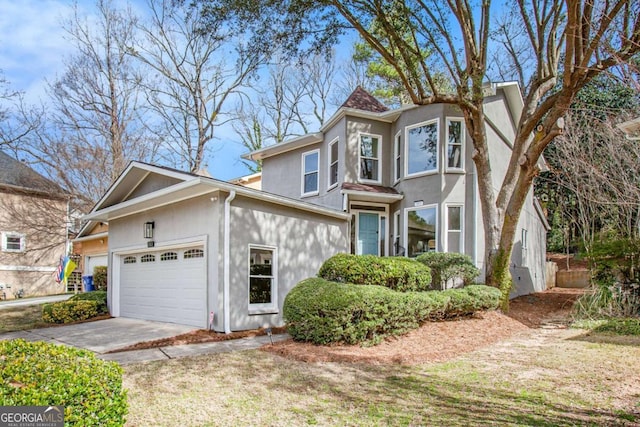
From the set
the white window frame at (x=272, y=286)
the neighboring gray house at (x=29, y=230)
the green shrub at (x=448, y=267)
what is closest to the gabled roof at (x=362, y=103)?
the green shrub at (x=448, y=267)

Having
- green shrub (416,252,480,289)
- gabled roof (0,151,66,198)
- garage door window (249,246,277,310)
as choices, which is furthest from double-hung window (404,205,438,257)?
gabled roof (0,151,66,198)

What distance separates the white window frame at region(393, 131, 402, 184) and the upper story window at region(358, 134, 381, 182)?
1.87 ft

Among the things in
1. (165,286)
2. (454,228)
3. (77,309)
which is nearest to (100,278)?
(77,309)

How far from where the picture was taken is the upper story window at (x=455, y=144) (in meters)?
13.5

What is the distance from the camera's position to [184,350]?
7.70m

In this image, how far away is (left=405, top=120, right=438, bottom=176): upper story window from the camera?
13.6 meters

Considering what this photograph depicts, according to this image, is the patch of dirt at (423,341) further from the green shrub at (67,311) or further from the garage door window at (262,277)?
the green shrub at (67,311)

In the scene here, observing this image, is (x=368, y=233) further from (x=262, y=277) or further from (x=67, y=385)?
(x=67, y=385)

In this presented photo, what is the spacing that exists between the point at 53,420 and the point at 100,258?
18.1 meters

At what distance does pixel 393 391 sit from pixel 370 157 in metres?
10.7

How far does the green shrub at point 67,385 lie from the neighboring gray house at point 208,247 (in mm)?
5371

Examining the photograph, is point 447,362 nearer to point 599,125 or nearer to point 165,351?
point 165,351

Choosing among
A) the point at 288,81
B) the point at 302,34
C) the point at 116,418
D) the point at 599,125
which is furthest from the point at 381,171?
the point at 288,81

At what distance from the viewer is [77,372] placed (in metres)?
3.73
